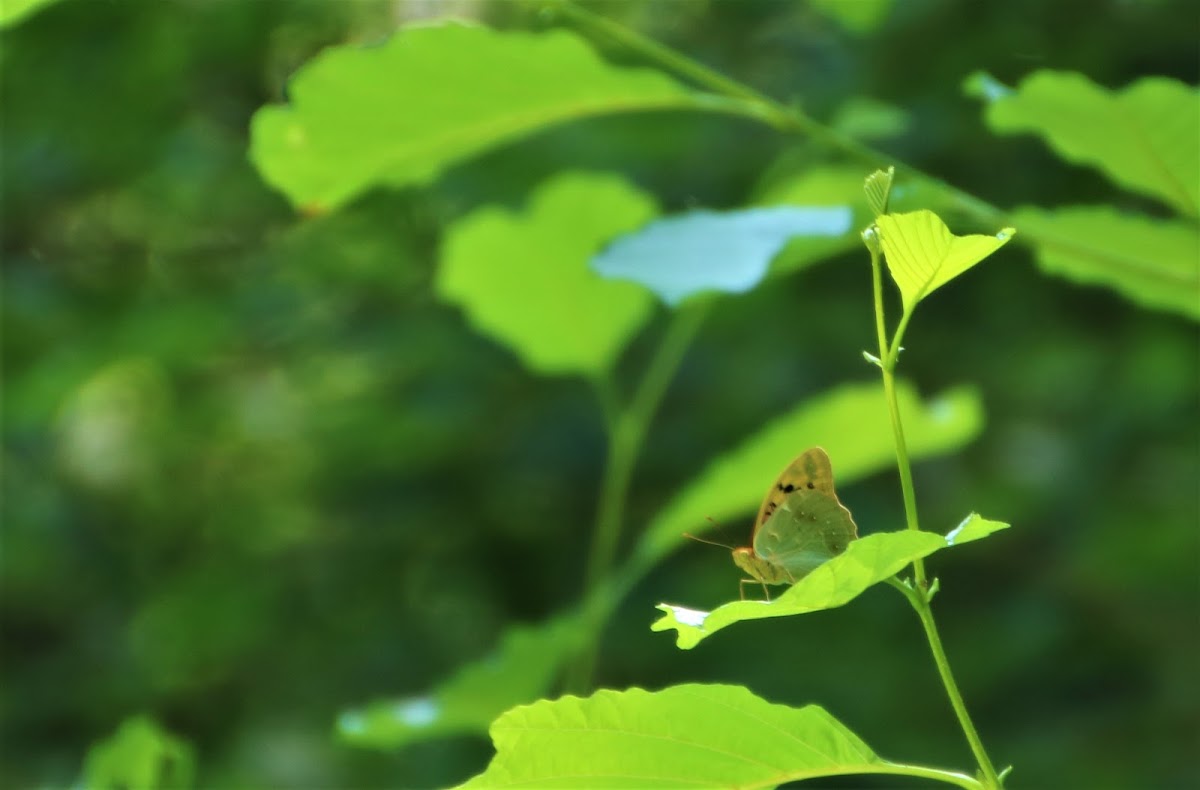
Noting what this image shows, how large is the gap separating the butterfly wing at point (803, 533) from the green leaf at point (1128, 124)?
0.30m

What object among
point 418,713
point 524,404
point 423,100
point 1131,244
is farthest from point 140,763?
point 524,404

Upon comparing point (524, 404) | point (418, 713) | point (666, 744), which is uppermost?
point (666, 744)

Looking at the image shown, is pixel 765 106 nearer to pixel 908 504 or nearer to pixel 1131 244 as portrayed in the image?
pixel 1131 244

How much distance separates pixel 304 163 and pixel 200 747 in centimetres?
187

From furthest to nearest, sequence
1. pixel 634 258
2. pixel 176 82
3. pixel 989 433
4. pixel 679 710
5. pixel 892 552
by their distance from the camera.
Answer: pixel 989 433
pixel 176 82
pixel 634 258
pixel 679 710
pixel 892 552

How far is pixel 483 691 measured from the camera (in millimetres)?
1085

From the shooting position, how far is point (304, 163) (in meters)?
0.85

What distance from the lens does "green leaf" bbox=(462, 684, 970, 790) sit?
0.52 meters

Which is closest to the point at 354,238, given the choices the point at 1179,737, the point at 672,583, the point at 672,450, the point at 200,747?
the point at 672,450

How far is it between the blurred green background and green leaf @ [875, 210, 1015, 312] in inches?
59.2

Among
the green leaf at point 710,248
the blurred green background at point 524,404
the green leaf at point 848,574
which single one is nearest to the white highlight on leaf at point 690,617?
the green leaf at point 848,574

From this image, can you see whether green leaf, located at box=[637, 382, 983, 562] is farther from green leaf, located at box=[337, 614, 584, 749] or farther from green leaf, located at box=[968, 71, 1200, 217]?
green leaf, located at box=[968, 71, 1200, 217]

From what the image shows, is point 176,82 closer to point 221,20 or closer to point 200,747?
point 221,20

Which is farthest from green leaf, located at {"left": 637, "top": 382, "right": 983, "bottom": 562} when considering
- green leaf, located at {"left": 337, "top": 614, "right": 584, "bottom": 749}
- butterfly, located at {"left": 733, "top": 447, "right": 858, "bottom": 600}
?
butterfly, located at {"left": 733, "top": 447, "right": 858, "bottom": 600}
